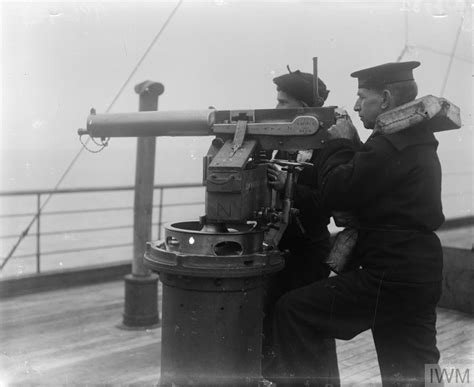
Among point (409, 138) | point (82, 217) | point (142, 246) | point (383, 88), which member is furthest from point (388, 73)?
point (82, 217)

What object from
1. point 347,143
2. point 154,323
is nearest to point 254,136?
point 347,143

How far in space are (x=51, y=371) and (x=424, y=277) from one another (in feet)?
8.58

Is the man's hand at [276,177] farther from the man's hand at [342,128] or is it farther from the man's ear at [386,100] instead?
the man's ear at [386,100]

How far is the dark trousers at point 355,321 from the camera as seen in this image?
261 cm

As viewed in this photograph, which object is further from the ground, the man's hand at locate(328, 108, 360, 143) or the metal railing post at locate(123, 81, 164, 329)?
the man's hand at locate(328, 108, 360, 143)

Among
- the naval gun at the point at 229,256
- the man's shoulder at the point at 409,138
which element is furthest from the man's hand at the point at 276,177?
the man's shoulder at the point at 409,138

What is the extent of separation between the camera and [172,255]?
246cm

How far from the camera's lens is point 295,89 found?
3.29m

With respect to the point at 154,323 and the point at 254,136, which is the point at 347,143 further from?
the point at 154,323

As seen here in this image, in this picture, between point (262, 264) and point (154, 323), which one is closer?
point (262, 264)

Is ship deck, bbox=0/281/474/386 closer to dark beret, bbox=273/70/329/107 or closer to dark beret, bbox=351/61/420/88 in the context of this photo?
dark beret, bbox=273/70/329/107

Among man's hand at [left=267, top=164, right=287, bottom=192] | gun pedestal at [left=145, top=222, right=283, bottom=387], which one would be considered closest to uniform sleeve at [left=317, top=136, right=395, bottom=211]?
man's hand at [left=267, top=164, right=287, bottom=192]

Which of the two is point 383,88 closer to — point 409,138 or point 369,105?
point 369,105

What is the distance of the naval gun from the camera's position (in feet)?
7.96
